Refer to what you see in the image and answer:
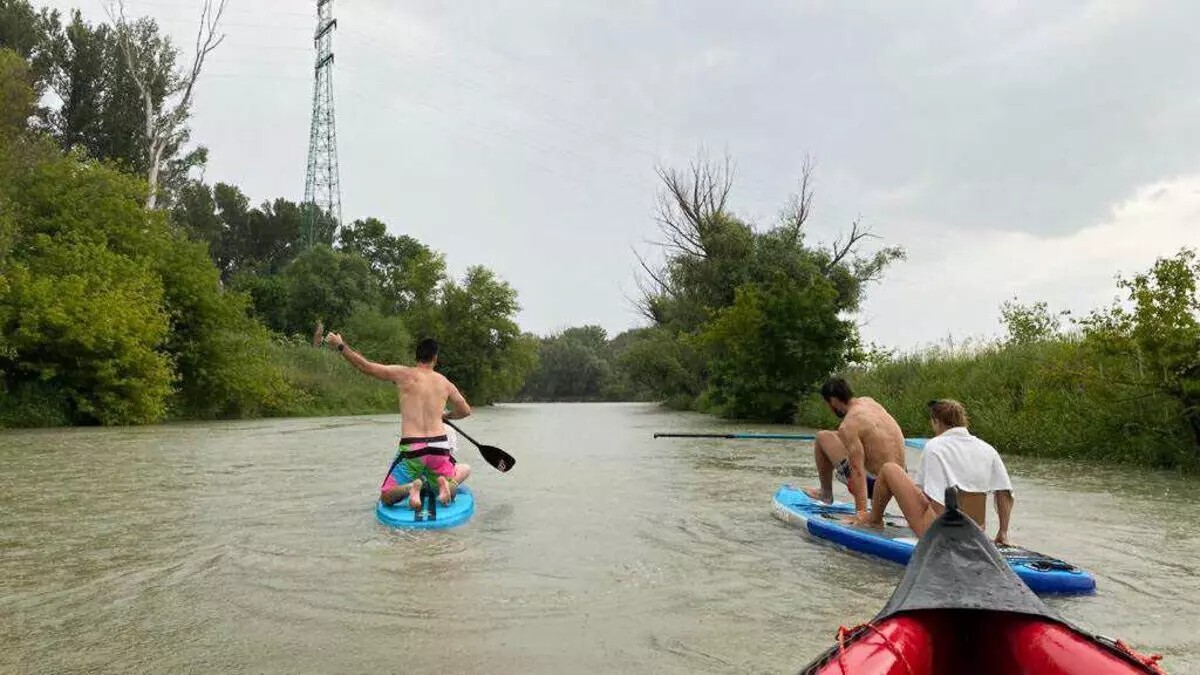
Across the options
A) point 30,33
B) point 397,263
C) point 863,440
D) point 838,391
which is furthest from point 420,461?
point 397,263

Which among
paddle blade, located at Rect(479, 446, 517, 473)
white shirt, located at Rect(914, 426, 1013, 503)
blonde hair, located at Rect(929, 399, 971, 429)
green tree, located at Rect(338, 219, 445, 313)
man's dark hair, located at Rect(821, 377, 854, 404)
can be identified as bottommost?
paddle blade, located at Rect(479, 446, 517, 473)

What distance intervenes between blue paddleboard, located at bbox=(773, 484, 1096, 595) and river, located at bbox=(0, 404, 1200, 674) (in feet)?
0.38

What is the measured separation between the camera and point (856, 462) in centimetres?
637

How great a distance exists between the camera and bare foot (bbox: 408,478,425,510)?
6.51 meters

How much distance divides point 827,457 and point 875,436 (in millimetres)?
1027

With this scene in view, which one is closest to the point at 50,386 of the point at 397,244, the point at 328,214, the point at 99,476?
the point at 99,476

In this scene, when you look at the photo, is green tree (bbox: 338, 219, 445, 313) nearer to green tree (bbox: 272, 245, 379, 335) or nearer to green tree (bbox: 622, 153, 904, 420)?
green tree (bbox: 272, 245, 379, 335)

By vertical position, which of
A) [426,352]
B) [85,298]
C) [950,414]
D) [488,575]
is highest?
[85,298]

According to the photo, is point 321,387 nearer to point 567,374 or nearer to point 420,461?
point 420,461

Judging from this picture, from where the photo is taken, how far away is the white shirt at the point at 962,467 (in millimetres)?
5109

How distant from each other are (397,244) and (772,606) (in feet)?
192

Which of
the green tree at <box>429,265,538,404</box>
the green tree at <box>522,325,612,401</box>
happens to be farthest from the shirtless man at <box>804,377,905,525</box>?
the green tree at <box>522,325,612,401</box>

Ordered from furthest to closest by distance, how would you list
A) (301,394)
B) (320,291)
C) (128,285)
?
(320,291), (301,394), (128,285)

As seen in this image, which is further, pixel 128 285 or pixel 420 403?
pixel 128 285
